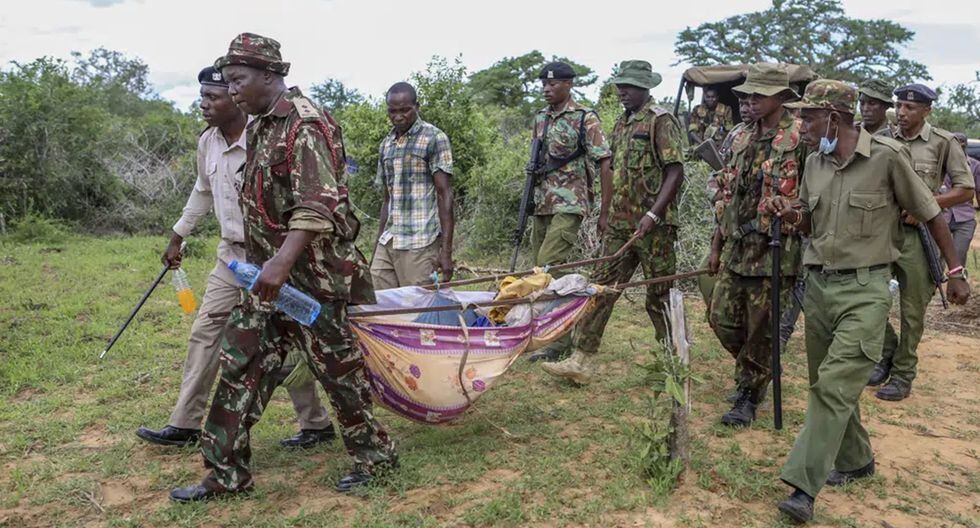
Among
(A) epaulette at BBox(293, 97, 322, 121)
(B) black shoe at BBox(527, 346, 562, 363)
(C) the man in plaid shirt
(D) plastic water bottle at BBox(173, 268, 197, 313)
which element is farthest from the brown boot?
(A) epaulette at BBox(293, 97, 322, 121)

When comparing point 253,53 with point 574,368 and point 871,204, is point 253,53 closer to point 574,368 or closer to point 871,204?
point 871,204

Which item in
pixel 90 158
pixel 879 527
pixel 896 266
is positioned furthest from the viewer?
pixel 90 158

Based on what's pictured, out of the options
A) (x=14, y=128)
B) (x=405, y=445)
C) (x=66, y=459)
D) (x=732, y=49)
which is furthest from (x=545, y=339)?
(x=732, y=49)

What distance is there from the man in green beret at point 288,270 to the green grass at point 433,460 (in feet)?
0.84

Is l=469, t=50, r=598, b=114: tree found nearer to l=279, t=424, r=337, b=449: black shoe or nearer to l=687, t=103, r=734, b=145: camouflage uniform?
l=687, t=103, r=734, b=145: camouflage uniform

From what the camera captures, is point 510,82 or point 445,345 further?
point 510,82

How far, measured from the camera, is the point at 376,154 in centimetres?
978

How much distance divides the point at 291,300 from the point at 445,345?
907 mm

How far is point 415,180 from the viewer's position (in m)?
5.11

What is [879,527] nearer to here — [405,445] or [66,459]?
[405,445]

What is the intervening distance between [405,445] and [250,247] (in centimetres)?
138

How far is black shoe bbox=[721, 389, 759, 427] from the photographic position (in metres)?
4.42

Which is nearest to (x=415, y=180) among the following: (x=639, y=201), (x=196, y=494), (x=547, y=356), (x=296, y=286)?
(x=639, y=201)

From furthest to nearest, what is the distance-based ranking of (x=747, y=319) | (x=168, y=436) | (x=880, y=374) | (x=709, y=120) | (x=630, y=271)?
1. (x=709, y=120)
2. (x=880, y=374)
3. (x=630, y=271)
4. (x=747, y=319)
5. (x=168, y=436)
